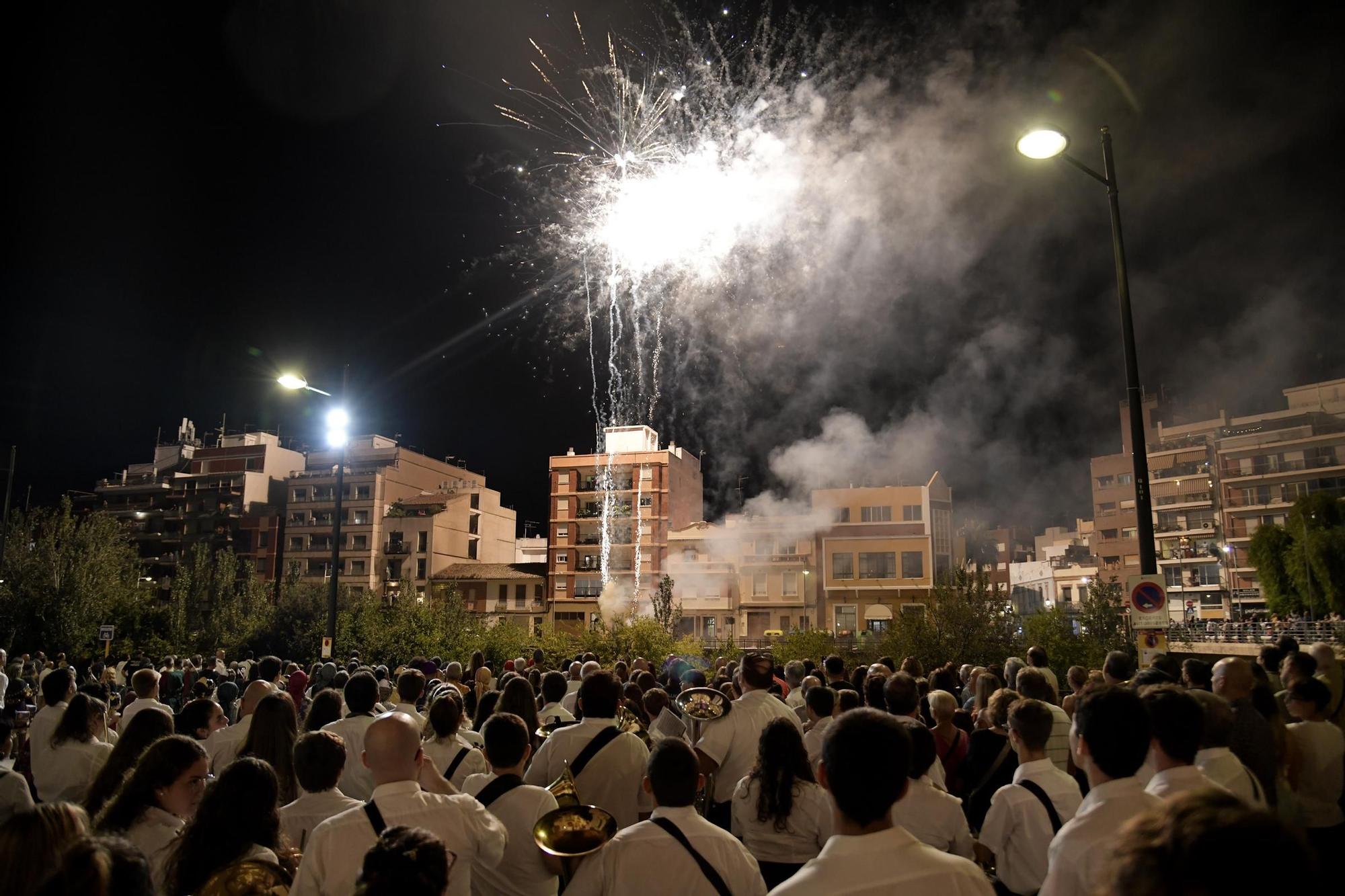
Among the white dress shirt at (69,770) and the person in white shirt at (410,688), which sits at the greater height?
the person in white shirt at (410,688)

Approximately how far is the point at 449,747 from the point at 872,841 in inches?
160

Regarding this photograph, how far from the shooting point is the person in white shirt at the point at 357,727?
6547 millimetres

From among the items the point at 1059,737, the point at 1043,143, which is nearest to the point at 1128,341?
the point at 1043,143

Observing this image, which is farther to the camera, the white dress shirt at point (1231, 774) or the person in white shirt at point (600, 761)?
the person in white shirt at point (600, 761)

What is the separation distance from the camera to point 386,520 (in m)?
73.2

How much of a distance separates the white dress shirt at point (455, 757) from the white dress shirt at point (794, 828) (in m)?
1.89

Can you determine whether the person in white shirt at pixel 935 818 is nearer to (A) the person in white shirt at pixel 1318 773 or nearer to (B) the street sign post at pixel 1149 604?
(A) the person in white shirt at pixel 1318 773

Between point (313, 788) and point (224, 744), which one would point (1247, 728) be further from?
point (224, 744)

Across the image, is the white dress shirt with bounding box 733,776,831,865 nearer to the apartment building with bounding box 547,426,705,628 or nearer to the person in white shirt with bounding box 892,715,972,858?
the person in white shirt with bounding box 892,715,972,858

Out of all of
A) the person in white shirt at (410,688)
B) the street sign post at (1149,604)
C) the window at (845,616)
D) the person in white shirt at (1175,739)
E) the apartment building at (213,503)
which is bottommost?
the window at (845,616)

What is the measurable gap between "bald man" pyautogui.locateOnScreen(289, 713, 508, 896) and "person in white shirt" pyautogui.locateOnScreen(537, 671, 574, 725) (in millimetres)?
4020

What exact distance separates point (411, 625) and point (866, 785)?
104 ft

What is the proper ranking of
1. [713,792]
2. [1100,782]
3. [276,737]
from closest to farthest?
[1100,782], [276,737], [713,792]

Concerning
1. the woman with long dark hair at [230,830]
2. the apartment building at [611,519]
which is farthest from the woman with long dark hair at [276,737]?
the apartment building at [611,519]
